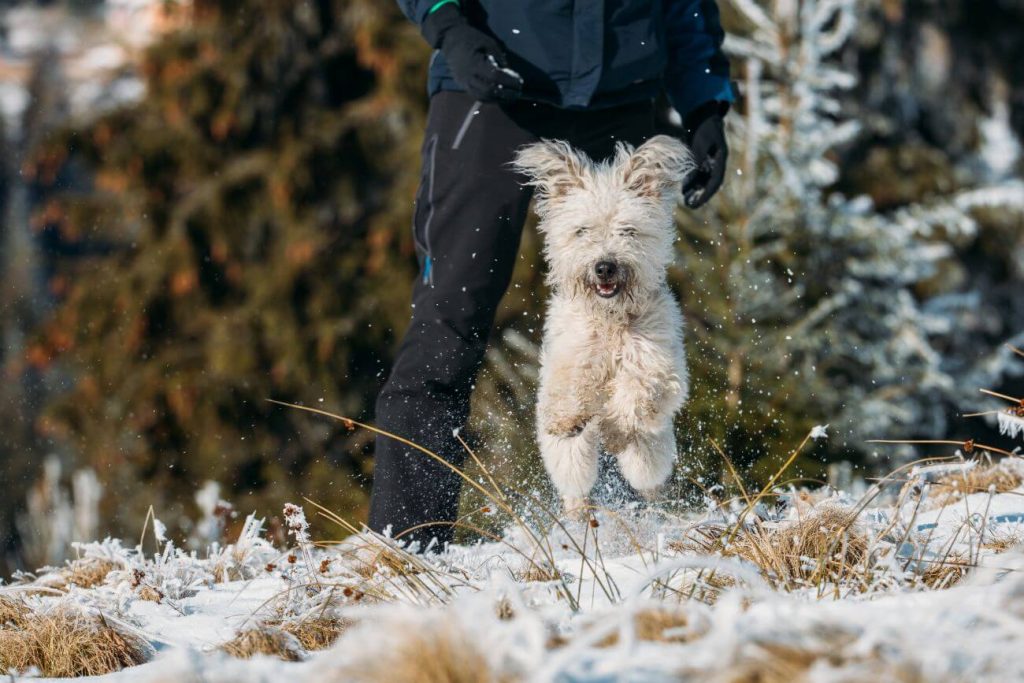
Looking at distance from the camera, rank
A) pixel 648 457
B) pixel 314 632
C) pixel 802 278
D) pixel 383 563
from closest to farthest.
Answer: pixel 314 632, pixel 383 563, pixel 648 457, pixel 802 278

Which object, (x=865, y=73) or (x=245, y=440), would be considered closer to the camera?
(x=245, y=440)

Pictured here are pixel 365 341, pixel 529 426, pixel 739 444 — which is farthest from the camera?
pixel 365 341

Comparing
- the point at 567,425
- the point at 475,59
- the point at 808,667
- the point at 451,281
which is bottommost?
the point at 567,425

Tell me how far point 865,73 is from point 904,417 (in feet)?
21.9

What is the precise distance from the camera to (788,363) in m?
8.80

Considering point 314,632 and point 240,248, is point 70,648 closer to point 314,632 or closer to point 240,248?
point 314,632

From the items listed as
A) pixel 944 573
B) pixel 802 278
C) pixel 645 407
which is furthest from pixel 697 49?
pixel 802 278

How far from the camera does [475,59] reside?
12.0 feet

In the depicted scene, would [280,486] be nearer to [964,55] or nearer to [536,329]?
[536,329]

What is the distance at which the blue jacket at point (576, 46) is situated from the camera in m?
3.79

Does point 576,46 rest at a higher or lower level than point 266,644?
higher

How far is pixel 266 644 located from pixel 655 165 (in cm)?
206

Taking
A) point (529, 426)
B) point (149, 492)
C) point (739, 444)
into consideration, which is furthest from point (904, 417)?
point (149, 492)

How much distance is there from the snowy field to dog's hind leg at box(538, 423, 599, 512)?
0.50 feet
